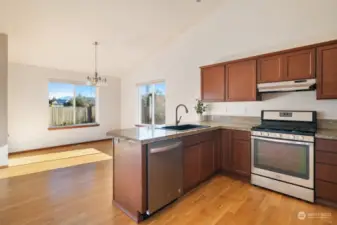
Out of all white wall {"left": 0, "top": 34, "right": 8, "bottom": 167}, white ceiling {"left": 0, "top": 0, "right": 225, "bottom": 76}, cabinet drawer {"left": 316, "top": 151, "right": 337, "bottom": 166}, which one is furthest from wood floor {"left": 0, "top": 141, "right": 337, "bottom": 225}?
white ceiling {"left": 0, "top": 0, "right": 225, "bottom": 76}

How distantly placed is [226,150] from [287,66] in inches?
66.7

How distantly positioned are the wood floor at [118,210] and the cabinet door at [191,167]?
0.47 ft

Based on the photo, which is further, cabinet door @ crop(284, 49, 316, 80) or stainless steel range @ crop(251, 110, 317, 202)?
cabinet door @ crop(284, 49, 316, 80)

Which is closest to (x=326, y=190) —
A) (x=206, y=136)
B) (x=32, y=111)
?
(x=206, y=136)

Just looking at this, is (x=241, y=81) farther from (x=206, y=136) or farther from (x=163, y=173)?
(x=163, y=173)

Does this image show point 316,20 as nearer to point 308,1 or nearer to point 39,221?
point 308,1

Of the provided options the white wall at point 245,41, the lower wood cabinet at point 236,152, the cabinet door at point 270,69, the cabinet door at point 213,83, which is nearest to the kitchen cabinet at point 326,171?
the white wall at point 245,41

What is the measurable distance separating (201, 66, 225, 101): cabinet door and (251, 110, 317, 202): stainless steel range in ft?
3.48

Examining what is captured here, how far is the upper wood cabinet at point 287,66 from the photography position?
2.73 metres

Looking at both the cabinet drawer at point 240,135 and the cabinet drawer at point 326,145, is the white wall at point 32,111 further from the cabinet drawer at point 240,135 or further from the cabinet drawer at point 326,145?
the cabinet drawer at point 326,145

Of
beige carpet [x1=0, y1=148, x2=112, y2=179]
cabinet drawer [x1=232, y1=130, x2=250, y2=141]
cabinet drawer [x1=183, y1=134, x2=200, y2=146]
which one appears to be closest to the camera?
cabinet drawer [x1=183, y1=134, x2=200, y2=146]

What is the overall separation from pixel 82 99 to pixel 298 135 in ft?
20.1

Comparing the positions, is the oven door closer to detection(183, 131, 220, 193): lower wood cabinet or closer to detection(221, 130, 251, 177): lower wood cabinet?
detection(221, 130, 251, 177): lower wood cabinet

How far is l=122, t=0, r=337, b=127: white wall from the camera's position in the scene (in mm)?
2998
